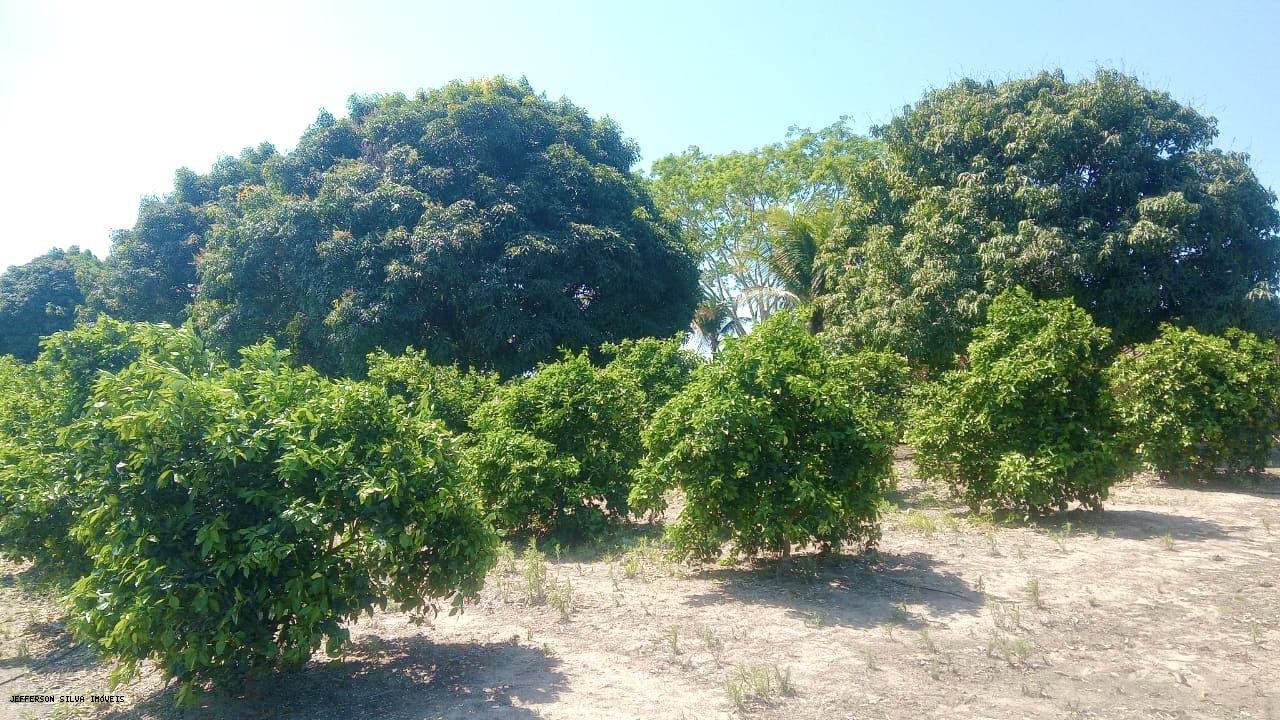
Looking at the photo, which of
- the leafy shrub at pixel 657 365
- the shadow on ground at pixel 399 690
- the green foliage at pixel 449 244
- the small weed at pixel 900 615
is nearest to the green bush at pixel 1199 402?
the leafy shrub at pixel 657 365

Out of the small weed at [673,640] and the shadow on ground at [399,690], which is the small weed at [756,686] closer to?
the small weed at [673,640]

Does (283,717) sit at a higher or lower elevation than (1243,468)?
lower

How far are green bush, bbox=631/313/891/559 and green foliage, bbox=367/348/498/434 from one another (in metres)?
4.30

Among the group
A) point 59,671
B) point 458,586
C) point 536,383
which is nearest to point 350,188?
point 536,383

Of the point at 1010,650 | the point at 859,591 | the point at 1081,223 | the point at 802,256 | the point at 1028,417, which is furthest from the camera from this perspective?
the point at 802,256

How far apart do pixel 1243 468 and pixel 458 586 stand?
11.8 m

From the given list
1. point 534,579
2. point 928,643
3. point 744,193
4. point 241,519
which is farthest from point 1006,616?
point 744,193

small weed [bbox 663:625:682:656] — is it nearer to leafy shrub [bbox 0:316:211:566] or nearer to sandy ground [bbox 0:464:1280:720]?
Result: sandy ground [bbox 0:464:1280:720]

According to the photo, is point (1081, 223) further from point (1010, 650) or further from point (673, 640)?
point (673, 640)

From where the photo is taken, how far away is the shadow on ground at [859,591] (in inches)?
231

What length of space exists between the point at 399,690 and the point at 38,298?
3413 centimetres

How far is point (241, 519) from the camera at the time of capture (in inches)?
177

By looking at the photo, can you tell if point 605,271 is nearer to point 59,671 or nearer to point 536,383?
point 536,383

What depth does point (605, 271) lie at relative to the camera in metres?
17.2
